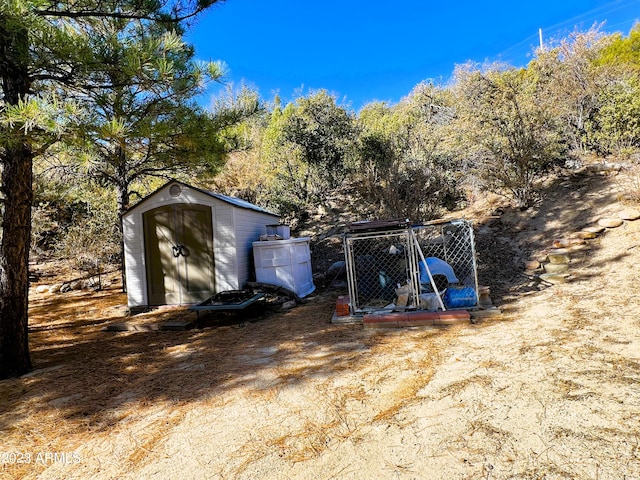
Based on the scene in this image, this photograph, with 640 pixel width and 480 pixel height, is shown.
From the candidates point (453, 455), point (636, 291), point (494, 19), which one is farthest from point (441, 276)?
point (494, 19)

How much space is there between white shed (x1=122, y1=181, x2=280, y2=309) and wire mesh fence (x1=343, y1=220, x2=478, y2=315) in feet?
9.01

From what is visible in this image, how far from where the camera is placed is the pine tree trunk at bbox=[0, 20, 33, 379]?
11.1ft

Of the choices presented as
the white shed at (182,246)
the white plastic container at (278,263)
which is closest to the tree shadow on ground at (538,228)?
the white plastic container at (278,263)

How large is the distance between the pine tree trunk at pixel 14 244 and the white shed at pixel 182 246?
10.4ft

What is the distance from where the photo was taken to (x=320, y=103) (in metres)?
12.6

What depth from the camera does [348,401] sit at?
2.30 m

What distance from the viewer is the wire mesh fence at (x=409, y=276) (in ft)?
14.5

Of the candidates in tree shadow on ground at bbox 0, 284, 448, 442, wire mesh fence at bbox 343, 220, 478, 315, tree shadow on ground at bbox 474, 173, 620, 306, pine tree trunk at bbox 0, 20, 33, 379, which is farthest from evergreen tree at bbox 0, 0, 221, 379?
tree shadow on ground at bbox 474, 173, 620, 306

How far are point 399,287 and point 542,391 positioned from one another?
9.25 feet

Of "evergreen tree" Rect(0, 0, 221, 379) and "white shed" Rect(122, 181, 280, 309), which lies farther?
"white shed" Rect(122, 181, 280, 309)

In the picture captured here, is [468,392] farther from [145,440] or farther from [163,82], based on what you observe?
[163,82]

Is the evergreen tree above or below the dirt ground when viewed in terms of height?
above

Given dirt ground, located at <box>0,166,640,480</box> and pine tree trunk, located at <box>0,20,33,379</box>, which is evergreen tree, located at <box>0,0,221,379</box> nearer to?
pine tree trunk, located at <box>0,20,33,379</box>

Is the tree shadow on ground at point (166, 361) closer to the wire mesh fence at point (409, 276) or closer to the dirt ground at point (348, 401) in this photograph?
the dirt ground at point (348, 401)
